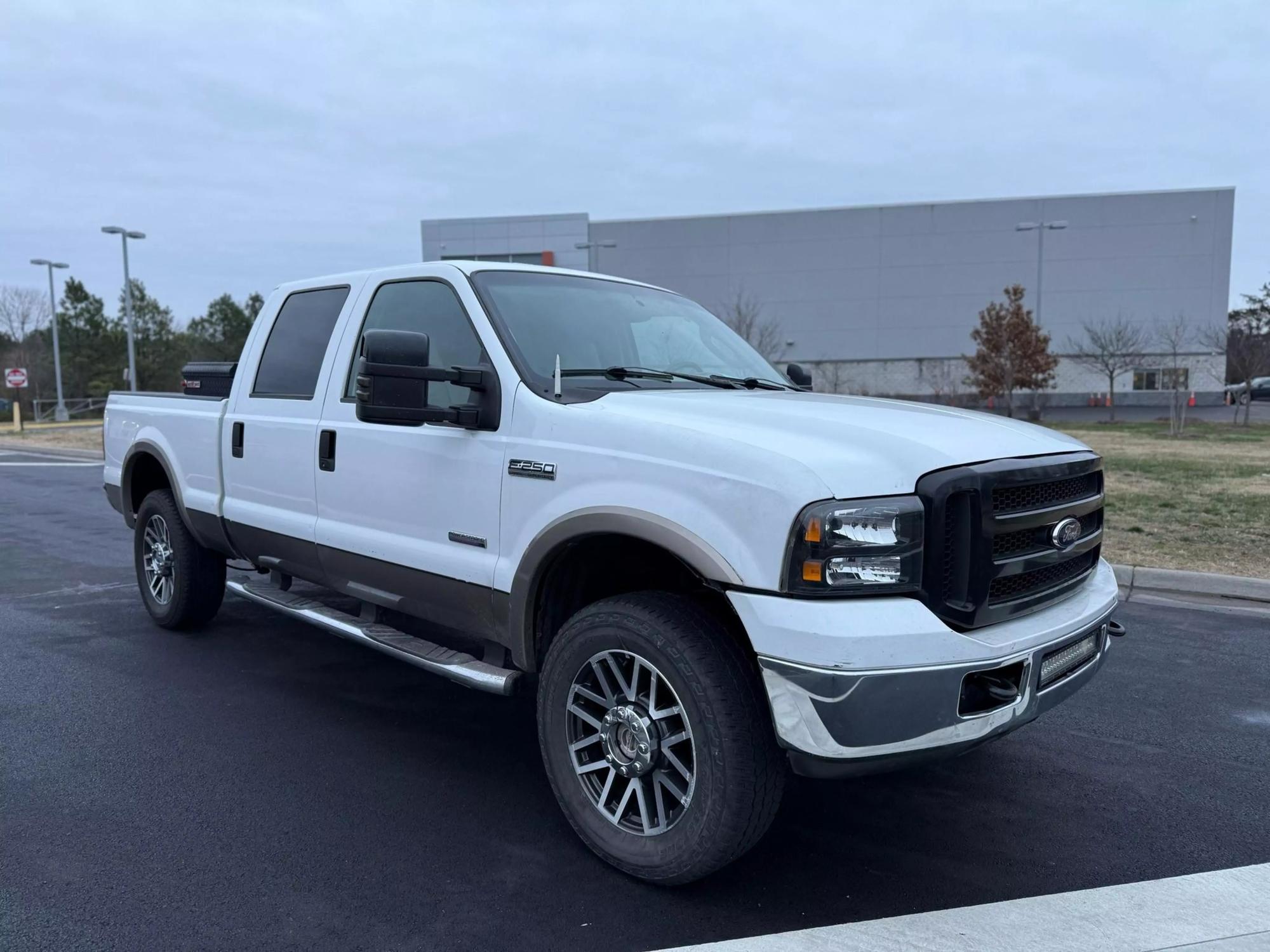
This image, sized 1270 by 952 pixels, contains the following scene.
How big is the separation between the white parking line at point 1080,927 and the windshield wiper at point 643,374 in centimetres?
204

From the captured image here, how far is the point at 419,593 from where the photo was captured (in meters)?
3.85

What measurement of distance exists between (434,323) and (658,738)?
203 cm

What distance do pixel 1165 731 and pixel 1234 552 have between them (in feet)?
14.7

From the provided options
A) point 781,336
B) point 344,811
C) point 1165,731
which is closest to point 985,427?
point 1165,731

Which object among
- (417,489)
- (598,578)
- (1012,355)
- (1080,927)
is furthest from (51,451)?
(1012,355)

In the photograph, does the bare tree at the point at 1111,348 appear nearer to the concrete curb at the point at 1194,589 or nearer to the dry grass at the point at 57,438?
the concrete curb at the point at 1194,589

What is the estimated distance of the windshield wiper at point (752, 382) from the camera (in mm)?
4125

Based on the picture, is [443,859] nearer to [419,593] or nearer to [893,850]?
[419,593]

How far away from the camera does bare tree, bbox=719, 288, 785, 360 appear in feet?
124

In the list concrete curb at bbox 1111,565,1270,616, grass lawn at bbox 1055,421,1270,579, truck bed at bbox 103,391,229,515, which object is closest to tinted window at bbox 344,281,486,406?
truck bed at bbox 103,391,229,515

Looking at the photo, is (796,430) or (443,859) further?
(443,859)

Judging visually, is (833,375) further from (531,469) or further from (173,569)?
(531,469)

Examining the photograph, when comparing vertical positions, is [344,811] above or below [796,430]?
below

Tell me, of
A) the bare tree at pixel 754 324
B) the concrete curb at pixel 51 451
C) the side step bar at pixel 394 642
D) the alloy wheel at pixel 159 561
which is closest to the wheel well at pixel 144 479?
the alloy wheel at pixel 159 561
